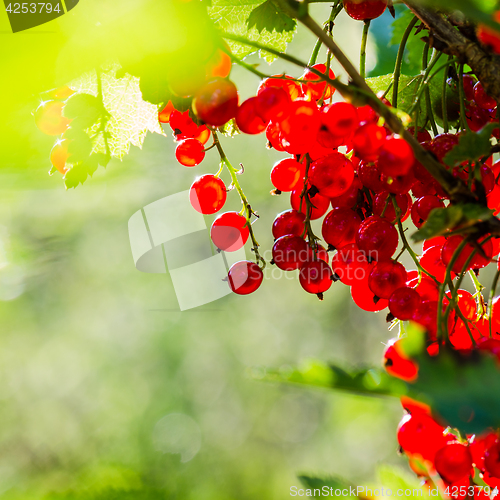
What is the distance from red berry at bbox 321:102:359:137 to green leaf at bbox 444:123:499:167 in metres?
0.10

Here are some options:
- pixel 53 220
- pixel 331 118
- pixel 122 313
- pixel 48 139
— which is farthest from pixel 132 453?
pixel 331 118

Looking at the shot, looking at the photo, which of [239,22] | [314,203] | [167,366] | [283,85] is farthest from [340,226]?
[167,366]

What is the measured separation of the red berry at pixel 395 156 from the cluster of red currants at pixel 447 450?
0.13m

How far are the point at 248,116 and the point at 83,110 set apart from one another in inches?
7.5

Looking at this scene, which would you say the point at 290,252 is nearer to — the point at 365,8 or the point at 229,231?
the point at 229,231

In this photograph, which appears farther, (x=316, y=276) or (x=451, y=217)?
(x=316, y=276)

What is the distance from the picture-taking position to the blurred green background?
14.7 feet

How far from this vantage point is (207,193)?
558mm

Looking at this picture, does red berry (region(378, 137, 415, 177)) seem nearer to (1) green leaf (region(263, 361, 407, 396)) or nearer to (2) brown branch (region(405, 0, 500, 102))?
(2) brown branch (region(405, 0, 500, 102))

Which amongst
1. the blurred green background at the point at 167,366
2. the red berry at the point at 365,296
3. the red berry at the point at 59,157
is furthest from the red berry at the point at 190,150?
the blurred green background at the point at 167,366

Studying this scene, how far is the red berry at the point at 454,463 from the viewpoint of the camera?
0.38 metres

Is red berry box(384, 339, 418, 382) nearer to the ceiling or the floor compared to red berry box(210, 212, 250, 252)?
nearer to the ceiling

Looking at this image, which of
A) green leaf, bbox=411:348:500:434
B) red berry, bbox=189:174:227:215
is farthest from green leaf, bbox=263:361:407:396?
red berry, bbox=189:174:227:215

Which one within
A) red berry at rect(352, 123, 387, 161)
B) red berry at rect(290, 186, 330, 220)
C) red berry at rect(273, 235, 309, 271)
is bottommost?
red berry at rect(273, 235, 309, 271)
